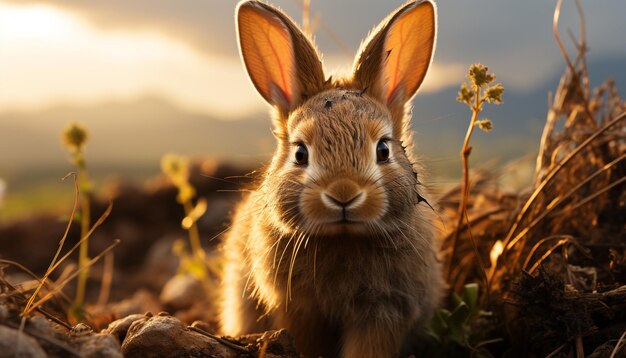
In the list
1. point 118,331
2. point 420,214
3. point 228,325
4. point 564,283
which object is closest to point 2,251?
point 228,325

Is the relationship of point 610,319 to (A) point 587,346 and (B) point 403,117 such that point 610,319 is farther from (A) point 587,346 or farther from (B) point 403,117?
(B) point 403,117

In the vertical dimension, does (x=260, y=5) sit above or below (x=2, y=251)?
above

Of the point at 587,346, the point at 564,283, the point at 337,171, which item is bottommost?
the point at 587,346

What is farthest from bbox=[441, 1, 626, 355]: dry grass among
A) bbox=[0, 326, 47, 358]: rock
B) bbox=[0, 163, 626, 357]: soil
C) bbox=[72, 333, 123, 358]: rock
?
bbox=[0, 326, 47, 358]: rock

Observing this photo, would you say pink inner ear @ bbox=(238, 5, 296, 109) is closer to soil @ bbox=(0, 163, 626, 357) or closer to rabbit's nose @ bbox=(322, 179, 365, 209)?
soil @ bbox=(0, 163, 626, 357)

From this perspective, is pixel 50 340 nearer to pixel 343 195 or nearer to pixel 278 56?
pixel 343 195

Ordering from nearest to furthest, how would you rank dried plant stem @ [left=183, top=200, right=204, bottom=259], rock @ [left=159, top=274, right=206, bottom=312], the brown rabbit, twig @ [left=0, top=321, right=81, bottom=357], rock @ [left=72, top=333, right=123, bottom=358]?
twig @ [left=0, top=321, right=81, bottom=357] < rock @ [left=72, top=333, right=123, bottom=358] < the brown rabbit < dried plant stem @ [left=183, top=200, right=204, bottom=259] < rock @ [left=159, top=274, right=206, bottom=312]

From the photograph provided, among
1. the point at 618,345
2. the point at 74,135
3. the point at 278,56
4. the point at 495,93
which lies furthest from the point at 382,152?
the point at 74,135

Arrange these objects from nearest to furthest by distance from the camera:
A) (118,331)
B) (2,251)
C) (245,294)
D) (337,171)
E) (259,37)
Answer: (337,171)
(118,331)
(259,37)
(245,294)
(2,251)
